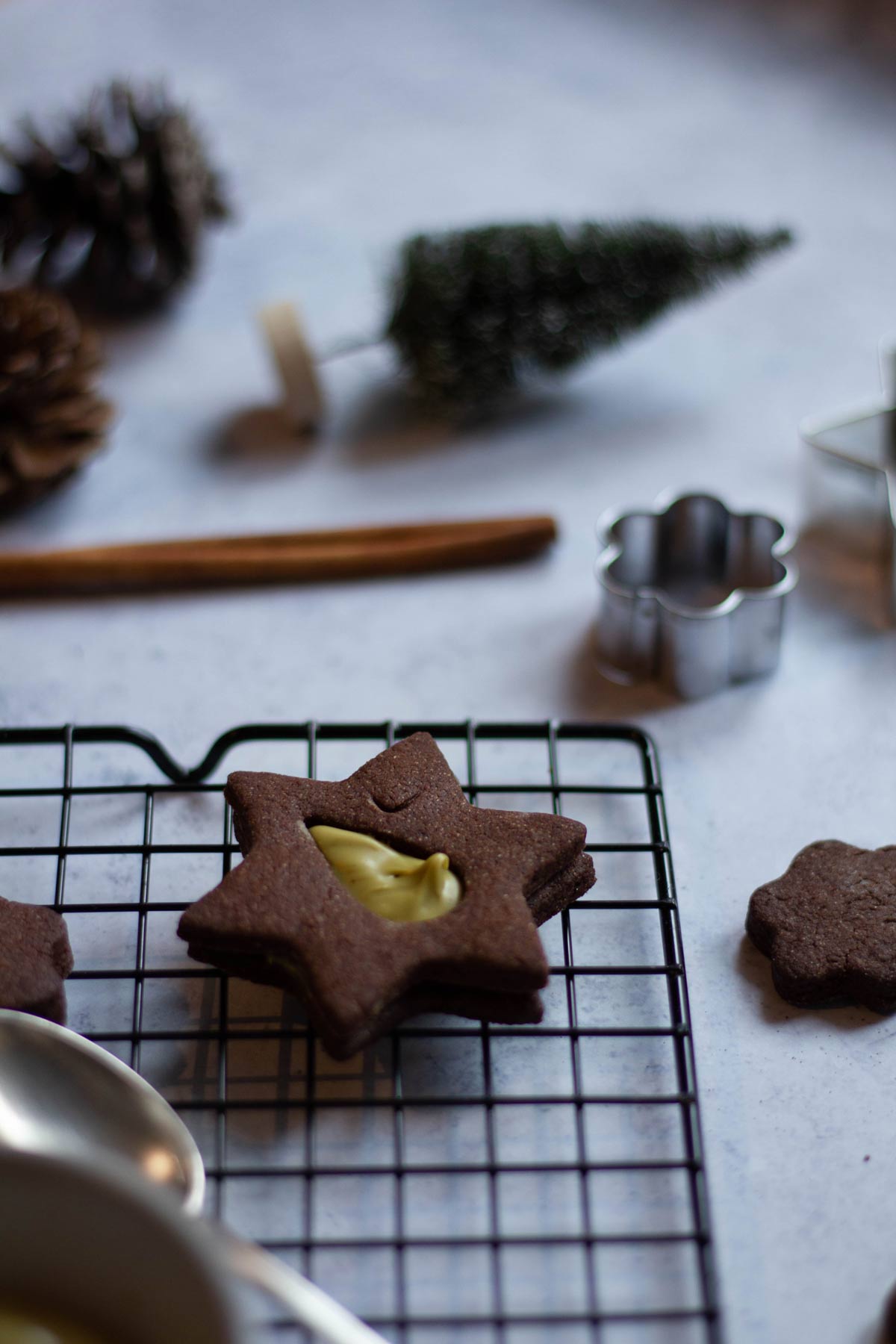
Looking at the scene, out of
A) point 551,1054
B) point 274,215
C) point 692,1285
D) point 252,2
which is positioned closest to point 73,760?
point 551,1054

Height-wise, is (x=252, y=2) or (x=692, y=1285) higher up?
(x=252, y=2)

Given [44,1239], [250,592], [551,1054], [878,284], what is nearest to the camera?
[44,1239]

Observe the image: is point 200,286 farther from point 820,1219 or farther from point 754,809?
point 820,1219

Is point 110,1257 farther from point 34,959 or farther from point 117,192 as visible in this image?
point 117,192

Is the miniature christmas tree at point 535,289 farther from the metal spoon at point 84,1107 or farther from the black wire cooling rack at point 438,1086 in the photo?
the metal spoon at point 84,1107

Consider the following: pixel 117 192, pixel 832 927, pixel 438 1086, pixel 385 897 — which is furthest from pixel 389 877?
pixel 117 192

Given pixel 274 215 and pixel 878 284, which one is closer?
pixel 878 284

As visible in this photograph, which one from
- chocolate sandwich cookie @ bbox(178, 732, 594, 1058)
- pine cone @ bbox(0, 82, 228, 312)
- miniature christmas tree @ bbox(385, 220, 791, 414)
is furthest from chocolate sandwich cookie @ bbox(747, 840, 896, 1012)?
pine cone @ bbox(0, 82, 228, 312)

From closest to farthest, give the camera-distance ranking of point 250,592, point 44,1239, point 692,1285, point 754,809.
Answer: point 44,1239, point 692,1285, point 754,809, point 250,592

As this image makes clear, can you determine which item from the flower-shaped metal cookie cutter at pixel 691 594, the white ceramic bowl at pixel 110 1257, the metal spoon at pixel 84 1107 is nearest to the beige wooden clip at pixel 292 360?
the flower-shaped metal cookie cutter at pixel 691 594
